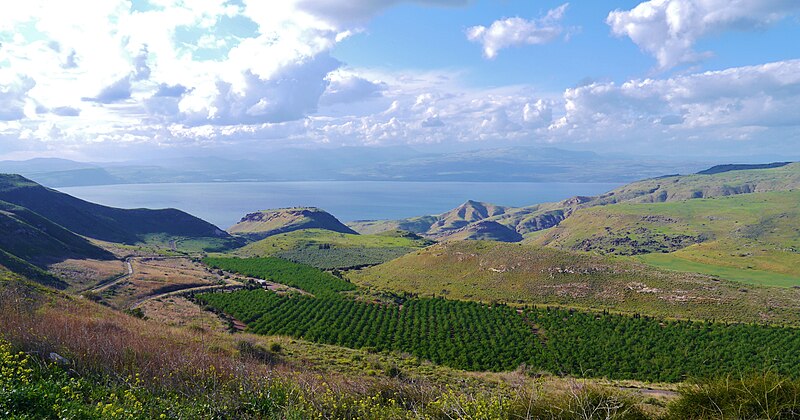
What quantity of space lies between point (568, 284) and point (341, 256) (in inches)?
2389

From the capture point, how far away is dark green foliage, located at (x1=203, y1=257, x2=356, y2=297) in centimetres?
6812

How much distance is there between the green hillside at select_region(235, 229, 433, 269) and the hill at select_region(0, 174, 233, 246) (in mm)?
29844

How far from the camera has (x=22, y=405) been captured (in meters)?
8.87

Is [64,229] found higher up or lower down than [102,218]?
higher up

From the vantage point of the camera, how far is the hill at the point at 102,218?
127 metres

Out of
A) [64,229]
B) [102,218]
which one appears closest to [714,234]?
[64,229]

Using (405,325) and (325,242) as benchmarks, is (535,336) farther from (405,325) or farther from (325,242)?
(325,242)

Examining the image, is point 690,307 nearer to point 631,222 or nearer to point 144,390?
point 144,390

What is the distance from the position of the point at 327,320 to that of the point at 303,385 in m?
35.5

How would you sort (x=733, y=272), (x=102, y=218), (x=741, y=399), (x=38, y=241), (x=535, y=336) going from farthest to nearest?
(x=102, y=218) → (x=38, y=241) → (x=733, y=272) → (x=535, y=336) → (x=741, y=399)

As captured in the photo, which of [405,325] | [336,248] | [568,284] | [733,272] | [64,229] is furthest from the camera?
[336,248]

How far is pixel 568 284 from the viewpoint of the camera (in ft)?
212

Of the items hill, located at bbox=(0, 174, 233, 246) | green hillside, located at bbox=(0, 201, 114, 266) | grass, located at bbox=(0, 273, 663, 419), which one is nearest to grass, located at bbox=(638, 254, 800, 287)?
grass, located at bbox=(0, 273, 663, 419)

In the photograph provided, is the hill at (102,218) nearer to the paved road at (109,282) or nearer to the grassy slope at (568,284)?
the paved road at (109,282)
